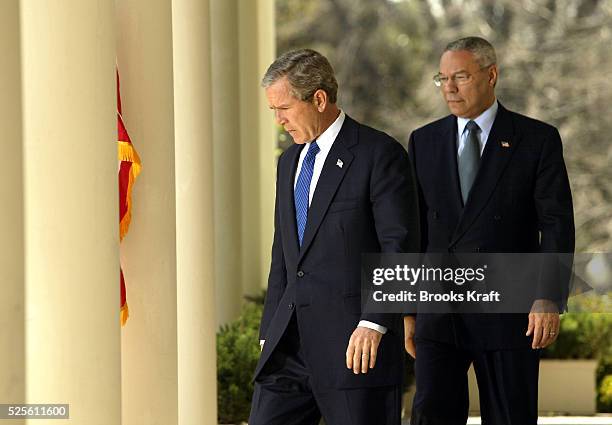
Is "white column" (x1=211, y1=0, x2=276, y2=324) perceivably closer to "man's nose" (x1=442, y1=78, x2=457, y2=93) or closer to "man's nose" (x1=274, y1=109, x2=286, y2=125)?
"man's nose" (x1=442, y1=78, x2=457, y2=93)

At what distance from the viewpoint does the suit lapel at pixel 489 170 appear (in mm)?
6254

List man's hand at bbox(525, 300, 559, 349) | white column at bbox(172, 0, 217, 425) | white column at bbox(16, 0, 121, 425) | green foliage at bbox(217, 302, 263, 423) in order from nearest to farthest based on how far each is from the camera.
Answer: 1. white column at bbox(16, 0, 121, 425)
2. man's hand at bbox(525, 300, 559, 349)
3. white column at bbox(172, 0, 217, 425)
4. green foliage at bbox(217, 302, 263, 423)

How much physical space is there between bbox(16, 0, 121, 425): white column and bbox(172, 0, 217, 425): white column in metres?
2.85

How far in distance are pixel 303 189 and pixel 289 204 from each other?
0.08 m

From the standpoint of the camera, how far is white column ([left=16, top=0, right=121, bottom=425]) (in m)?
4.17

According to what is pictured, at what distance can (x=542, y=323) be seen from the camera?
601 cm

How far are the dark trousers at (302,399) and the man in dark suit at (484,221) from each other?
1.15 meters

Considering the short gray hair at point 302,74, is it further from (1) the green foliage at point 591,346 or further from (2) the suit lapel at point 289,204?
(1) the green foliage at point 591,346

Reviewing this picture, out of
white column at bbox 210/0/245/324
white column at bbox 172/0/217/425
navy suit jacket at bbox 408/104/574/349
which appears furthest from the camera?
white column at bbox 210/0/245/324

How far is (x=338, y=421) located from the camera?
4.93m

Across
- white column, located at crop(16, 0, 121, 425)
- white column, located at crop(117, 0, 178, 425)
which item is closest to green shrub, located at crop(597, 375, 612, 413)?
white column, located at crop(117, 0, 178, 425)

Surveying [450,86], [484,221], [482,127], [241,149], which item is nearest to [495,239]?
[484,221]

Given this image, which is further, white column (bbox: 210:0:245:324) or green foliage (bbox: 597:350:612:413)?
green foliage (bbox: 597:350:612:413)

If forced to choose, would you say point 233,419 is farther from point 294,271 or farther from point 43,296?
point 43,296
